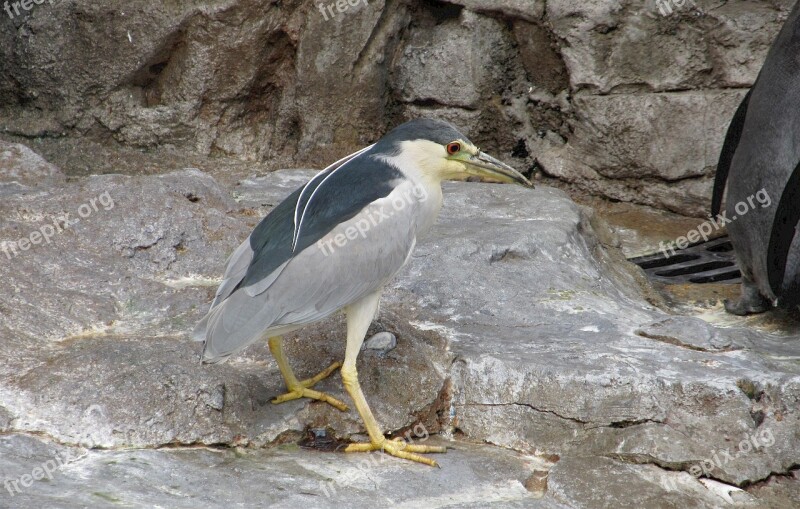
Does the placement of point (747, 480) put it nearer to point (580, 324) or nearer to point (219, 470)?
point (580, 324)

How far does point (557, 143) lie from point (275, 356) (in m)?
3.39

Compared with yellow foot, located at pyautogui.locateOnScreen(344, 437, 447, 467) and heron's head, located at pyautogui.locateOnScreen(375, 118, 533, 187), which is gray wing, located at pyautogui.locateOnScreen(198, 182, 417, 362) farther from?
yellow foot, located at pyautogui.locateOnScreen(344, 437, 447, 467)

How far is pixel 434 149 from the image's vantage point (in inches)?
106

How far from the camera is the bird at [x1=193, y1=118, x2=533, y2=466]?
8.23 feet

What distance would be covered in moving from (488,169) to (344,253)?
52 cm

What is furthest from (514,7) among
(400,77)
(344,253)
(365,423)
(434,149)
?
(365,423)

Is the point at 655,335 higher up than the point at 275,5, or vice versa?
the point at 275,5

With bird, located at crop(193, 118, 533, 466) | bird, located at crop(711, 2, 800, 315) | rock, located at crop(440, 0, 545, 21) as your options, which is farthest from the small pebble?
rock, located at crop(440, 0, 545, 21)

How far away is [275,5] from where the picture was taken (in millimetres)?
5262

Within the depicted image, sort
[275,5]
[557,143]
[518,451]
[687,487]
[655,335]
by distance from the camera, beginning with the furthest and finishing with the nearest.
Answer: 1. [557,143]
2. [275,5]
3. [655,335]
4. [518,451]
5. [687,487]

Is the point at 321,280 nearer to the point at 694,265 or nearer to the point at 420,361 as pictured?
the point at 420,361

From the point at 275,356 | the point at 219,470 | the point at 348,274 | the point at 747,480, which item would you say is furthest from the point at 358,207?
the point at 747,480

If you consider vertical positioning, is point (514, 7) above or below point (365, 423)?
above

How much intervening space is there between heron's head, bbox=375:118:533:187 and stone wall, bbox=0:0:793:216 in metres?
2.75
